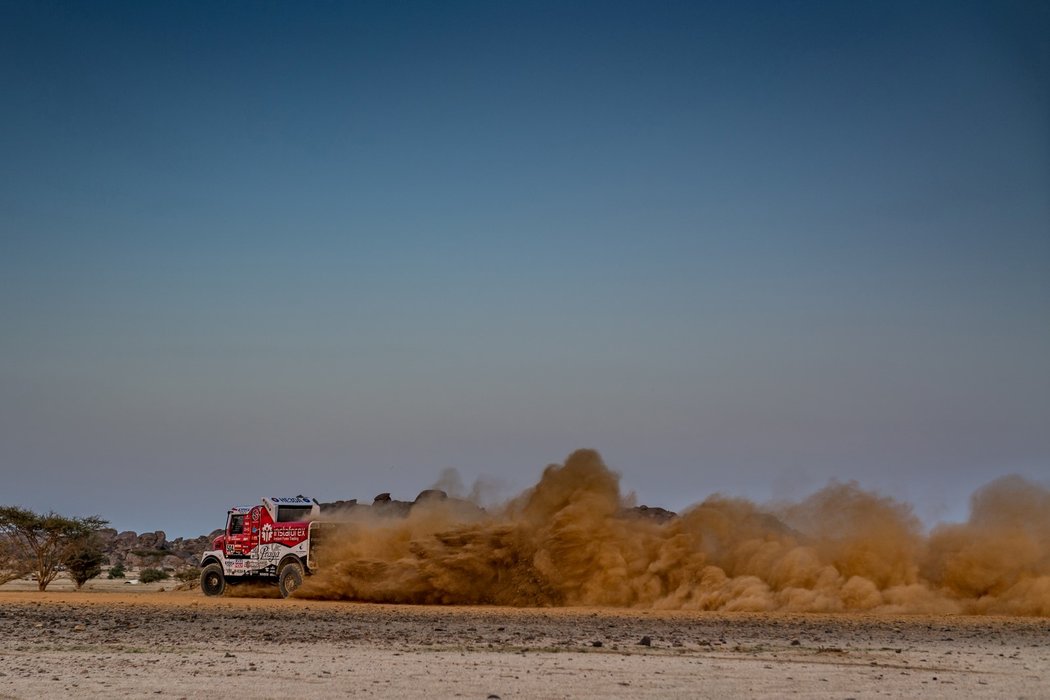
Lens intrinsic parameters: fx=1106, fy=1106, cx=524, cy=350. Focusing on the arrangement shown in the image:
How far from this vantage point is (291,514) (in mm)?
41344

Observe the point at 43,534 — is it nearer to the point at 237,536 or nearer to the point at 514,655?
the point at 237,536

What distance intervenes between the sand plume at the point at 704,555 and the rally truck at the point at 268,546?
1.07 m

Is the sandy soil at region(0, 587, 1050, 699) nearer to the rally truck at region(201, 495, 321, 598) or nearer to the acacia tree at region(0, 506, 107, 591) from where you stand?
the rally truck at region(201, 495, 321, 598)

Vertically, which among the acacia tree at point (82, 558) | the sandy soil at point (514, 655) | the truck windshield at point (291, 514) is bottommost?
the sandy soil at point (514, 655)

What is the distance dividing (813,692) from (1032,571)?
2205cm

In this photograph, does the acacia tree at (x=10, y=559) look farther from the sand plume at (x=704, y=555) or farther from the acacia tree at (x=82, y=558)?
the sand plume at (x=704, y=555)

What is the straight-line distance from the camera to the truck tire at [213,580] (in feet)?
141

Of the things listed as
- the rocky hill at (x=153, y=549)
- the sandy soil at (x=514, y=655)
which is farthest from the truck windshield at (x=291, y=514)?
the rocky hill at (x=153, y=549)

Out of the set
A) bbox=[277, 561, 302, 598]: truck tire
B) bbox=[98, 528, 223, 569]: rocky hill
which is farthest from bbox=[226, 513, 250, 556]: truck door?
bbox=[98, 528, 223, 569]: rocky hill

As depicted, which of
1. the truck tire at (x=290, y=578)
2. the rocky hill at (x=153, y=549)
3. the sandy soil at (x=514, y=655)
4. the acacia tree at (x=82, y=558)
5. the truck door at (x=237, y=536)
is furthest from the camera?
the rocky hill at (x=153, y=549)

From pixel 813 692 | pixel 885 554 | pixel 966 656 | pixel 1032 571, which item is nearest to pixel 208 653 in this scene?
pixel 813 692

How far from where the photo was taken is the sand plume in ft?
111

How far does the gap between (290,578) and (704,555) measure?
1539cm

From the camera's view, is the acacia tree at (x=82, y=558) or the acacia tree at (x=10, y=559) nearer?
the acacia tree at (x=82, y=558)
